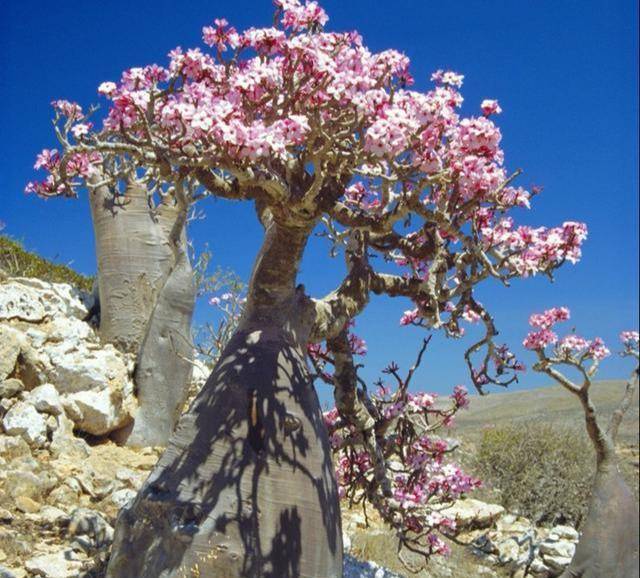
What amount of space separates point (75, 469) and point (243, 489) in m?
3.34

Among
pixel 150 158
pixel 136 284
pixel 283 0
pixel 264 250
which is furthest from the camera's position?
pixel 136 284

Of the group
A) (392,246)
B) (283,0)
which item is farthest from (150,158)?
(392,246)

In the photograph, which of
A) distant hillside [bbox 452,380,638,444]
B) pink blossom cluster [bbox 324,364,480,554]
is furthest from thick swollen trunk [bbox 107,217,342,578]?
distant hillside [bbox 452,380,638,444]

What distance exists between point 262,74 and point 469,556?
724 centimetres

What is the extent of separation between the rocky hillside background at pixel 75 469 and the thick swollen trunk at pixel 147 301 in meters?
0.23

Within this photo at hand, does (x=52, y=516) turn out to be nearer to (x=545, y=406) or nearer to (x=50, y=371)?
(x=50, y=371)

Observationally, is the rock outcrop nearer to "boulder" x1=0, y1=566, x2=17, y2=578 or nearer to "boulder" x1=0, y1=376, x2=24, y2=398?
"boulder" x1=0, y1=376, x2=24, y2=398

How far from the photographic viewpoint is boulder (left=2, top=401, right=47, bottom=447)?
618 centimetres

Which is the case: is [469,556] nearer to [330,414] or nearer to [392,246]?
[330,414]

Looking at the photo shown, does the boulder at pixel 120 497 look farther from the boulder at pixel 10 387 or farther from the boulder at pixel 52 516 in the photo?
the boulder at pixel 10 387

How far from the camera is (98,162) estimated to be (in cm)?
415

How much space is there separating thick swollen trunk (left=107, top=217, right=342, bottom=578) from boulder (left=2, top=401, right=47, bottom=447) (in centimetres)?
325

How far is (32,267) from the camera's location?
10.8m

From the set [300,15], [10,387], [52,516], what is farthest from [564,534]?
[300,15]
